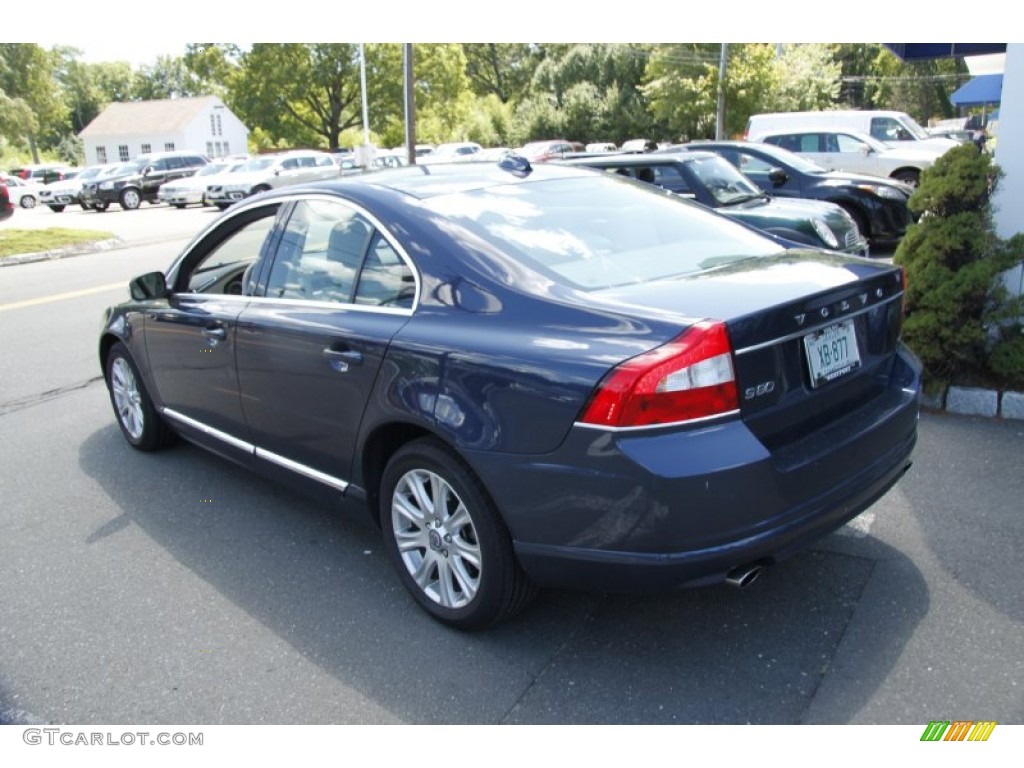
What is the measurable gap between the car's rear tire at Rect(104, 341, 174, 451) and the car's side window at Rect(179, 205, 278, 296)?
70 centimetres

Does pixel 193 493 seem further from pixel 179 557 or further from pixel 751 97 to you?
pixel 751 97

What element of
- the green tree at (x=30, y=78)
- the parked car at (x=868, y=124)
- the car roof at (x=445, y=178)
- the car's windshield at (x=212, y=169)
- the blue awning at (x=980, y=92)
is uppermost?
the green tree at (x=30, y=78)

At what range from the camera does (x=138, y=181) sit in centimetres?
3147

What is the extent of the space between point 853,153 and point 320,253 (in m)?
14.8

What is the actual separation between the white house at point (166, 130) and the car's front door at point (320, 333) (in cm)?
6529

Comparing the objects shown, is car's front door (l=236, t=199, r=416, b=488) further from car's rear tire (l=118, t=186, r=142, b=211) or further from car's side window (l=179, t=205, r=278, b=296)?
car's rear tire (l=118, t=186, r=142, b=211)

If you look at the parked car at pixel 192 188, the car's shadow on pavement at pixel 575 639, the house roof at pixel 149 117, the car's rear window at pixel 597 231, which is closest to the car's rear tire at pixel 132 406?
the car's shadow on pavement at pixel 575 639

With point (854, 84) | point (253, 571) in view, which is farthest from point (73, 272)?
point (854, 84)

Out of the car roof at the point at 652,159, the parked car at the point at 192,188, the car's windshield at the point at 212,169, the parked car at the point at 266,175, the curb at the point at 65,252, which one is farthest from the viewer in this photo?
the car's windshield at the point at 212,169

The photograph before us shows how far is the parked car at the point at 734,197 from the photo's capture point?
8.55 m

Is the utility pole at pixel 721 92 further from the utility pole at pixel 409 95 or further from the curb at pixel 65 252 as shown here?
the curb at pixel 65 252

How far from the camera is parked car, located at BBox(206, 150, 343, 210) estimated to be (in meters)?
27.9

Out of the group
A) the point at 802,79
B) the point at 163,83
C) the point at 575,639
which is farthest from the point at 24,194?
the point at 163,83

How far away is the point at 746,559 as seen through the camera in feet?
8.55
